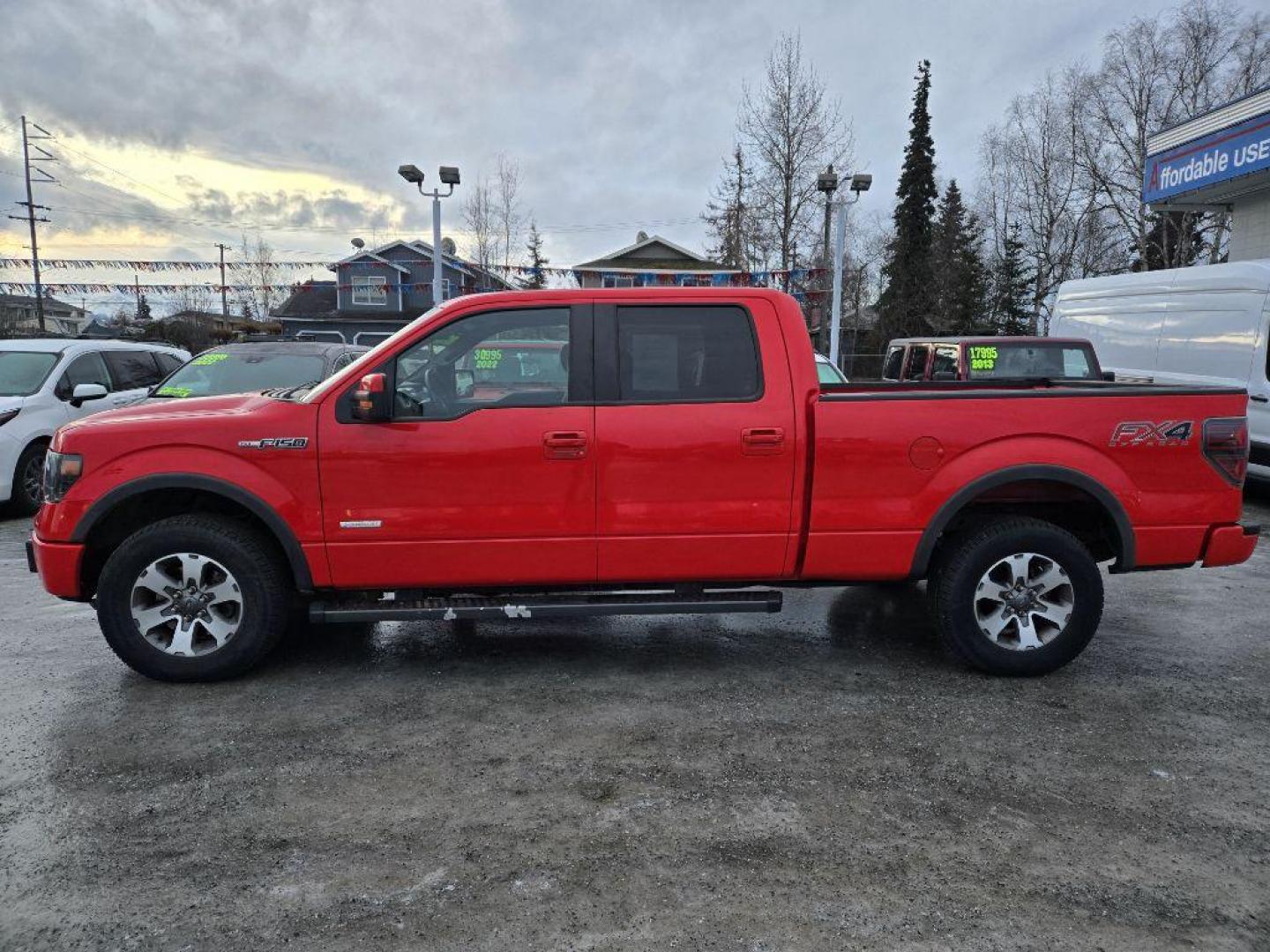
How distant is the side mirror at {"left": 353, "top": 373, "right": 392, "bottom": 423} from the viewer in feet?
12.8

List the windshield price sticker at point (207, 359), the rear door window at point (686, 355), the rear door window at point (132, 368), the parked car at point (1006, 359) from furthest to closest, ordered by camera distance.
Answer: the parked car at point (1006, 359)
the rear door window at point (132, 368)
the windshield price sticker at point (207, 359)
the rear door window at point (686, 355)

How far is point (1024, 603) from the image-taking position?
424cm

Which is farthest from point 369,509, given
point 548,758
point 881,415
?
point 881,415

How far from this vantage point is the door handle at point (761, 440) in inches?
159

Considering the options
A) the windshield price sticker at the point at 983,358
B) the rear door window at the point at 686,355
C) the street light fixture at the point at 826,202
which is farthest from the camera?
the street light fixture at the point at 826,202

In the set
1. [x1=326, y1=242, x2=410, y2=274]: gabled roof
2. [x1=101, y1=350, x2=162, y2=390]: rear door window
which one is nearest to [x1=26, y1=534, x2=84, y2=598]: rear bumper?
[x1=101, y1=350, x2=162, y2=390]: rear door window

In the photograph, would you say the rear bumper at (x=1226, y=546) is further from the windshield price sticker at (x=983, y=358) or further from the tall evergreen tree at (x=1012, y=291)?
the tall evergreen tree at (x=1012, y=291)

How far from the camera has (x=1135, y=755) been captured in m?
3.49

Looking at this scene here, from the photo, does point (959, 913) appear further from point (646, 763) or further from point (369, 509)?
point (369, 509)

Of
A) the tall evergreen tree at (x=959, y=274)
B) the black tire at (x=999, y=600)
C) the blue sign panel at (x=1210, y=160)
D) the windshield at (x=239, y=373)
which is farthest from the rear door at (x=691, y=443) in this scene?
the tall evergreen tree at (x=959, y=274)

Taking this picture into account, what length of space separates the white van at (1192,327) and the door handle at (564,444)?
28.5 feet

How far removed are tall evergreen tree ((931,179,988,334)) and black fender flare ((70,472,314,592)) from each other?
42.1 m

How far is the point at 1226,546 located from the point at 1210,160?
16.0 m

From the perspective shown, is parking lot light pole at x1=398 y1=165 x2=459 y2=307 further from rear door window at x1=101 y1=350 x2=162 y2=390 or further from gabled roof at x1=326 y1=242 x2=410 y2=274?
gabled roof at x1=326 y1=242 x2=410 y2=274
